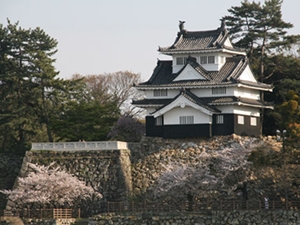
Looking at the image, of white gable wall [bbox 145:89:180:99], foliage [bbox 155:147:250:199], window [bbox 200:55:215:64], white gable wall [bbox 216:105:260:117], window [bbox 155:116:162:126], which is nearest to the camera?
foliage [bbox 155:147:250:199]

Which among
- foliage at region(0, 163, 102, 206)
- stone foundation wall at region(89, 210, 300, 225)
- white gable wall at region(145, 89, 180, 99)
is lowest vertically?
stone foundation wall at region(89, 210, 300, 225)

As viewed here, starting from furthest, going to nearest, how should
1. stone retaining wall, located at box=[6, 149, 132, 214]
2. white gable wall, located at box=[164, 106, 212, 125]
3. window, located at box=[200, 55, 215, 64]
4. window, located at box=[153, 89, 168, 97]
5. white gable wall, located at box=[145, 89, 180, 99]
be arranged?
window, located at box=[200, 55, 215, 64] → window, located at box=[153, 89, 168, 97] → white gable wall, located at box=[145, 89, 180, 99] → white gable wall, located at box=[164, 106, 212, 125] → stone retaining wall, located at box=[6, 149, 132, 214]

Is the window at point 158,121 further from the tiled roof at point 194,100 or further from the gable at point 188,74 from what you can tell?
the gable at point 188,74

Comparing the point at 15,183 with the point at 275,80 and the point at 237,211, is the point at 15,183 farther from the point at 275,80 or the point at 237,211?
the point at 275,80

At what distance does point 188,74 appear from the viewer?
210 ft

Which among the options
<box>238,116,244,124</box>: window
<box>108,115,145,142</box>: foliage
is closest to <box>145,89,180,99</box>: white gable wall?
<box>108,115,145,142</box>: foliage

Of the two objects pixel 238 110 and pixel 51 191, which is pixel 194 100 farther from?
pixel 51 191

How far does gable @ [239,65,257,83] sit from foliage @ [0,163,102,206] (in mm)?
A: 10517

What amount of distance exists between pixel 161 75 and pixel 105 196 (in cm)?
859

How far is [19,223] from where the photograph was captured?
57969mm

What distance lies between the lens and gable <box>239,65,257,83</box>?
63991mm

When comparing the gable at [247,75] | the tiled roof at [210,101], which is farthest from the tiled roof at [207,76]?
the tiled roof at [210,101]

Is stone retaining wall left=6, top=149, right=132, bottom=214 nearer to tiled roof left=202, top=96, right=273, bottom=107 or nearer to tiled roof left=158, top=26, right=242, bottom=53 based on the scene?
tiled roof left=202, top=96, right=273, bottom=107

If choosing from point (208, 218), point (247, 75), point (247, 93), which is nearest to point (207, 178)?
point (208, 218)
